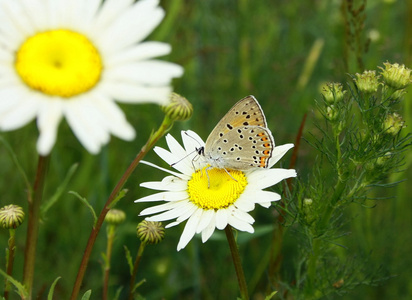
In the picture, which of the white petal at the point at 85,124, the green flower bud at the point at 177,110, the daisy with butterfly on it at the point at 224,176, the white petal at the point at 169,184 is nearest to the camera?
the white petal at the point at 85,124

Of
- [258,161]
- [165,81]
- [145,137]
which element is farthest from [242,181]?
[145,137]

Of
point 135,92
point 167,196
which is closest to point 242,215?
point 167,196

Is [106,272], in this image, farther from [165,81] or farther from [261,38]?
[261,38]

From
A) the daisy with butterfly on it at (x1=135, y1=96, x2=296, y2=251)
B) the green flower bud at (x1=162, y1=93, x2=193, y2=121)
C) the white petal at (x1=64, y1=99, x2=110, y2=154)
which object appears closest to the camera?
the white petal at (x1=64, y1=99, x2=110, y2=154)

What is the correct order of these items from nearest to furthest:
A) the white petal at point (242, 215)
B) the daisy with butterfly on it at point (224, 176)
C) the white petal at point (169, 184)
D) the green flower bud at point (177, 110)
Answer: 1. the green flower bud at point (177, 110)
2. the white petal at point (242, 215)
3. the daisy with butterfly on it at point (224, 176)
4. the white petal at point (169, 184)

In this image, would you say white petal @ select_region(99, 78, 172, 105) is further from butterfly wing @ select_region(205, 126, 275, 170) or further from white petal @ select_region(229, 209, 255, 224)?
butterfly wing @ select_region(205, 126, 275, 170)

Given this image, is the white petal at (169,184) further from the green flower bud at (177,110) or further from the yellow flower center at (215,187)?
the green flower bud at (177,110)

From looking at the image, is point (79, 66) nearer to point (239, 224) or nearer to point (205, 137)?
point (239, 224)

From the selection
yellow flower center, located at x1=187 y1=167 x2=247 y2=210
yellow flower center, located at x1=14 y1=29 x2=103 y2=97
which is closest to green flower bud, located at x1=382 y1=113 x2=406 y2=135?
yellow flower center, located at x1=187 y1=167 x2=247 y2=210

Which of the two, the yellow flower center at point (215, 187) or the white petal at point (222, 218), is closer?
the white petal at point (222, 218)

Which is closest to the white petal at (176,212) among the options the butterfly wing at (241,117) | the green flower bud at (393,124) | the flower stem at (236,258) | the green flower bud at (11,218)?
the flower stem at (236,258)
